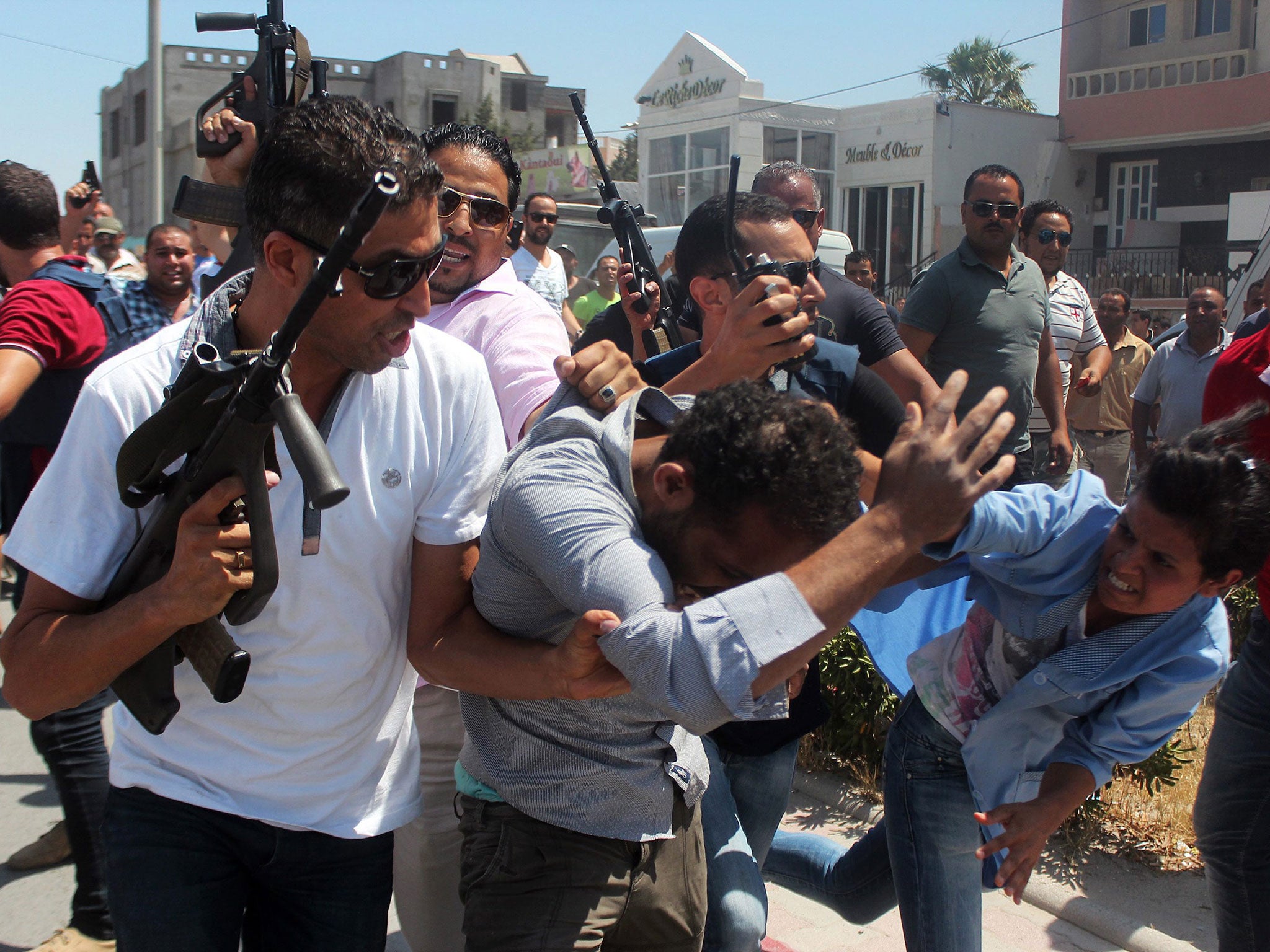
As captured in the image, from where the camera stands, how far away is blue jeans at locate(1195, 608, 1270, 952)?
291cm

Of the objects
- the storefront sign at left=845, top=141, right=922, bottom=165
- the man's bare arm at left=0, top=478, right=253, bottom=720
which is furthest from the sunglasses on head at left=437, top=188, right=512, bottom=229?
the storefront sign at left=845, top=141, right=922, bottom=165

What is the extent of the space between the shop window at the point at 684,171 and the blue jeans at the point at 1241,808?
26.2 m

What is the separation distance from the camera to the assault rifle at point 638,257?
A: 3676mm

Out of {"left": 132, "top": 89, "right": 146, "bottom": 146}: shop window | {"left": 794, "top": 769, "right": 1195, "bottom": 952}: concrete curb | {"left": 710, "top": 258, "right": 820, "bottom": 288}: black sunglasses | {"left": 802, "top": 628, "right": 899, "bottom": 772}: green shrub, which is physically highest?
{"left": 132, "top": 89, "right": 146, "bottom": 146}: shop window

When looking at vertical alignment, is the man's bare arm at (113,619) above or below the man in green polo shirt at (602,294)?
below

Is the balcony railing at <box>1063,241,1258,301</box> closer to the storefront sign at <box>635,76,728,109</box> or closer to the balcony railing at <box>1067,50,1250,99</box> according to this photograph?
the balcony railing at <box>1067,50,1250,99</box>

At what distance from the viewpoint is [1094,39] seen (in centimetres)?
2836

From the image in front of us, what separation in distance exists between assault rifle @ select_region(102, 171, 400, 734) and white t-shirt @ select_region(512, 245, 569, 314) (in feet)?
20.8

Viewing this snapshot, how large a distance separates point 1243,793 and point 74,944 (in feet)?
10.3

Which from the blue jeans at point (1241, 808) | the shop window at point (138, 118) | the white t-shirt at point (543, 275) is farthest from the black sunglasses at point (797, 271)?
the shop window at point (138, 118)

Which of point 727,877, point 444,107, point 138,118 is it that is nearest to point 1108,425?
point 727,877

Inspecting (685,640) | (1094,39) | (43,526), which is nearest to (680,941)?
(685,640)

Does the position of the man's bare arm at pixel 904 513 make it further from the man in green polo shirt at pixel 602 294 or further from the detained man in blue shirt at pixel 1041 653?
the man in green polo shirt at pixel 602 294

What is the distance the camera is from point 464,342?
2803 mm
